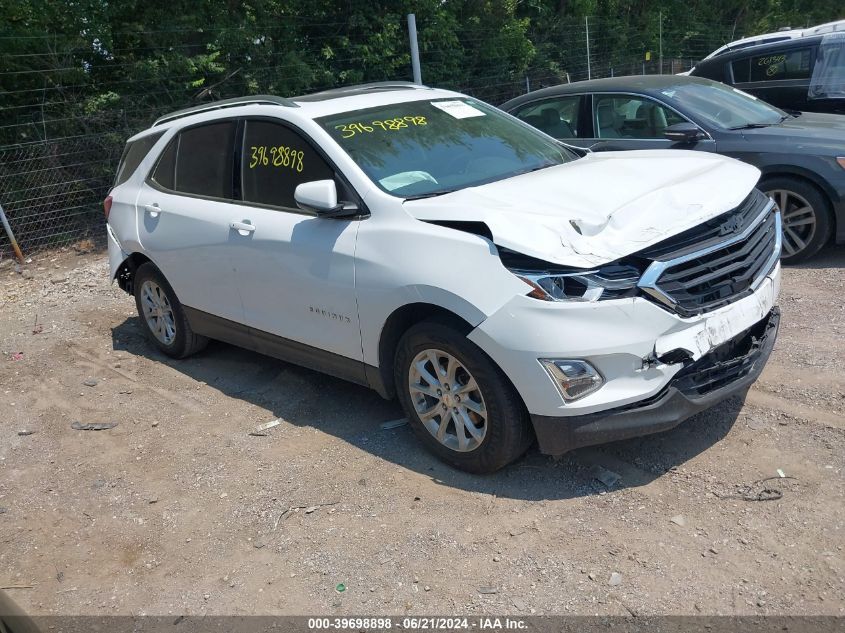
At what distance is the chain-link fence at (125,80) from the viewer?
962 centimetres

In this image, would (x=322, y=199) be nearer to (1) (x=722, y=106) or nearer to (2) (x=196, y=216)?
(2) (x=196, y=216)

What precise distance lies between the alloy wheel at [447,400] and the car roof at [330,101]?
1.69 m

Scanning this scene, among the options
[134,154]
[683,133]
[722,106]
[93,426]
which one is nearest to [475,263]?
[93,426]

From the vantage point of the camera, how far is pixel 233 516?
157 inches

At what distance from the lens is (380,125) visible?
15.4ft

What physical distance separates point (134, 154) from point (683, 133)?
4.53 metres

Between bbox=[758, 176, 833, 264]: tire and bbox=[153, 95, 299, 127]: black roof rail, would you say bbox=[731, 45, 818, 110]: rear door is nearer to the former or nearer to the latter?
bbox=[758, 176, 833, 264]: tire

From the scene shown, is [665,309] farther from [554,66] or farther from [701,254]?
[554,66]

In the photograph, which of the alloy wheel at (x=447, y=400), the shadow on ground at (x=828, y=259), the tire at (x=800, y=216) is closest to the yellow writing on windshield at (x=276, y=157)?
the alloy wheel at (x=447, y=400)

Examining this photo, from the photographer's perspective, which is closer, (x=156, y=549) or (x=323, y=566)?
(x=323, y=566)

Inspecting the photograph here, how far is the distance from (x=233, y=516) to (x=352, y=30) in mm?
10395

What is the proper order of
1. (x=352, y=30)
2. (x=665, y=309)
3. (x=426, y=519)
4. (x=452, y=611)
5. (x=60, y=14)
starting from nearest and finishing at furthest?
(x=452, y=611)
(x=665, y=309)
(x=426, y=519)
(x=60, y=14)
(x=352, y=30)

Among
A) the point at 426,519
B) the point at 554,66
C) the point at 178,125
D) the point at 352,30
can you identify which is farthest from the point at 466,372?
the point at 554,66

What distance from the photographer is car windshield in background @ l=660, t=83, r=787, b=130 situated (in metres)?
7.09
